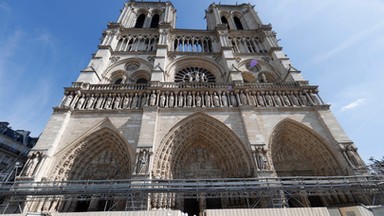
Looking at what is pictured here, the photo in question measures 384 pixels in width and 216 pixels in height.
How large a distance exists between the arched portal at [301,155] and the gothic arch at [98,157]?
310 inches

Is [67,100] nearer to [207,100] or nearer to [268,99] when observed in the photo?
[207,100]

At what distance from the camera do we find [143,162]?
26.3 ft

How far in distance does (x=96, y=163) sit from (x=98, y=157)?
34cm

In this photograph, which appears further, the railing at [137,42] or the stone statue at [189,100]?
the railing at [137,42]

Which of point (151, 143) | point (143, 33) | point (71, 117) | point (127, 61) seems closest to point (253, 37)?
point (143, 33)

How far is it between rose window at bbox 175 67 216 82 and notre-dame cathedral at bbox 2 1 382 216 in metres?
1.46

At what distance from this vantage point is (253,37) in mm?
18641

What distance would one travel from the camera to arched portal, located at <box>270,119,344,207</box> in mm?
9109

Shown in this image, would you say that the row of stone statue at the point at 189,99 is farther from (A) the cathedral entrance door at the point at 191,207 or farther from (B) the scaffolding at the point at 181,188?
(A) the cathedral entrance door at the point at 191,207

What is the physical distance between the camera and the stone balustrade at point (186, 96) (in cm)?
1096

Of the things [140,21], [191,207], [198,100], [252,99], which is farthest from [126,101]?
[140,21]

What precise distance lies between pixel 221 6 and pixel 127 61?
15.3m

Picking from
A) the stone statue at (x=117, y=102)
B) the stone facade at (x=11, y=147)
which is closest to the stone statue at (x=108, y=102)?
the stone statue at (x=117, y=102)

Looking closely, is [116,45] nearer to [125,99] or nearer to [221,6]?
[125,99]
